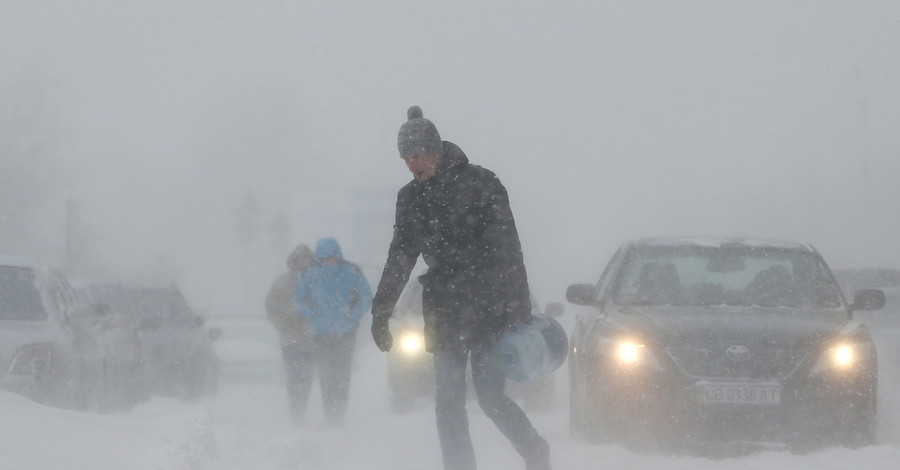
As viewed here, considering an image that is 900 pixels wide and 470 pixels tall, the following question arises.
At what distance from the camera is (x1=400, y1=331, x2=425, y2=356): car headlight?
10.3 m

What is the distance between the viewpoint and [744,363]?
6.70 meters

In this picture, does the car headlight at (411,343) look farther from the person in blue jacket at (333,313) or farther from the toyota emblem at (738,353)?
the toyota emblem at (738,353)

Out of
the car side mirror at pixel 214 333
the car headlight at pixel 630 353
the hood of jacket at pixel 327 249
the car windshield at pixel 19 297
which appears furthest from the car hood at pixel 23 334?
the car side mirror at pixel 214 333

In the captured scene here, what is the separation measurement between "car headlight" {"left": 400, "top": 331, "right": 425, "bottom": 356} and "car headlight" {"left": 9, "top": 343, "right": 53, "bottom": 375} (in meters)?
3.11

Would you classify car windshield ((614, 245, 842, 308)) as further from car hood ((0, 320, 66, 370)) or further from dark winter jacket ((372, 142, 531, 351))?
car hood ((0, 320, 66, 370))

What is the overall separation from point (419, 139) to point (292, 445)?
8.34 feet

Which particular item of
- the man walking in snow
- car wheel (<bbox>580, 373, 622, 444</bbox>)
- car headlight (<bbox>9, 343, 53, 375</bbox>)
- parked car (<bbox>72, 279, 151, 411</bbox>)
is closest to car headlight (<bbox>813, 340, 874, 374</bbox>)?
car wheel (<bbox>580, 373, 622, 444</bbox>)

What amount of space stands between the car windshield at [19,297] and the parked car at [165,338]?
3179 mm

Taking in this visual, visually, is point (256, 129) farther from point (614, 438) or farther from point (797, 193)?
point (614, 438)

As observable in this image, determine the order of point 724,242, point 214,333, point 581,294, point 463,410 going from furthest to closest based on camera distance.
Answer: point 214,333 → point 724,242 → point 581,294 → point 463,410

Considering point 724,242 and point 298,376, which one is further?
point 298,376

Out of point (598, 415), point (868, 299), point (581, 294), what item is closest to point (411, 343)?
point (581, 294)

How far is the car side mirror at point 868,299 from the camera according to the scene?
25.7ft

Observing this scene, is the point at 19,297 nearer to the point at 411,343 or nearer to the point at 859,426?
the point at 411,343
